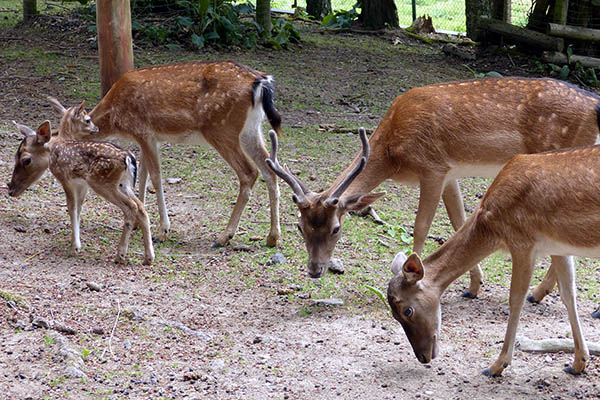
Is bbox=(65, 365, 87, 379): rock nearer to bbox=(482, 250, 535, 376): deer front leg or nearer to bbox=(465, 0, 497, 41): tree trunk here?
bbox=(482, 250, 535, 376): deer front leg

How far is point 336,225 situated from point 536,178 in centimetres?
170

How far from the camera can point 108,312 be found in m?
5.57

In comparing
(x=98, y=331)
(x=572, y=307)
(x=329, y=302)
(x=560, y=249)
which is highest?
(x=560, y=249)

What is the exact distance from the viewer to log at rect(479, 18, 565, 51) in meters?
13.8

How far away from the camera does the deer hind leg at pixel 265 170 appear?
7.14 meters

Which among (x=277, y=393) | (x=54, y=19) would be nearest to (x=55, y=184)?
(x=277, y=393)

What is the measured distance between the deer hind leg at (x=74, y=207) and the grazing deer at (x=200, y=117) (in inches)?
30.0

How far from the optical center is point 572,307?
512 centimetres

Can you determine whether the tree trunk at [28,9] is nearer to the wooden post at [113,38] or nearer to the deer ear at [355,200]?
the wooden post at [113,38]

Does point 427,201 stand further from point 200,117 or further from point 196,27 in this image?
point 196,27

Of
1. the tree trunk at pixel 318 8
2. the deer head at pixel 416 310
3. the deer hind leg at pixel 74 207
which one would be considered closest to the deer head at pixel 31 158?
the deer hind leg at pixel 74 207

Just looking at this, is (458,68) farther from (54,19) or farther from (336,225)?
(336,225)

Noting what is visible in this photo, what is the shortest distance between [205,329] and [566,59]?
10.2 meters

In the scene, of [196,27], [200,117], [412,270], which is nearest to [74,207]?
[200,117]
